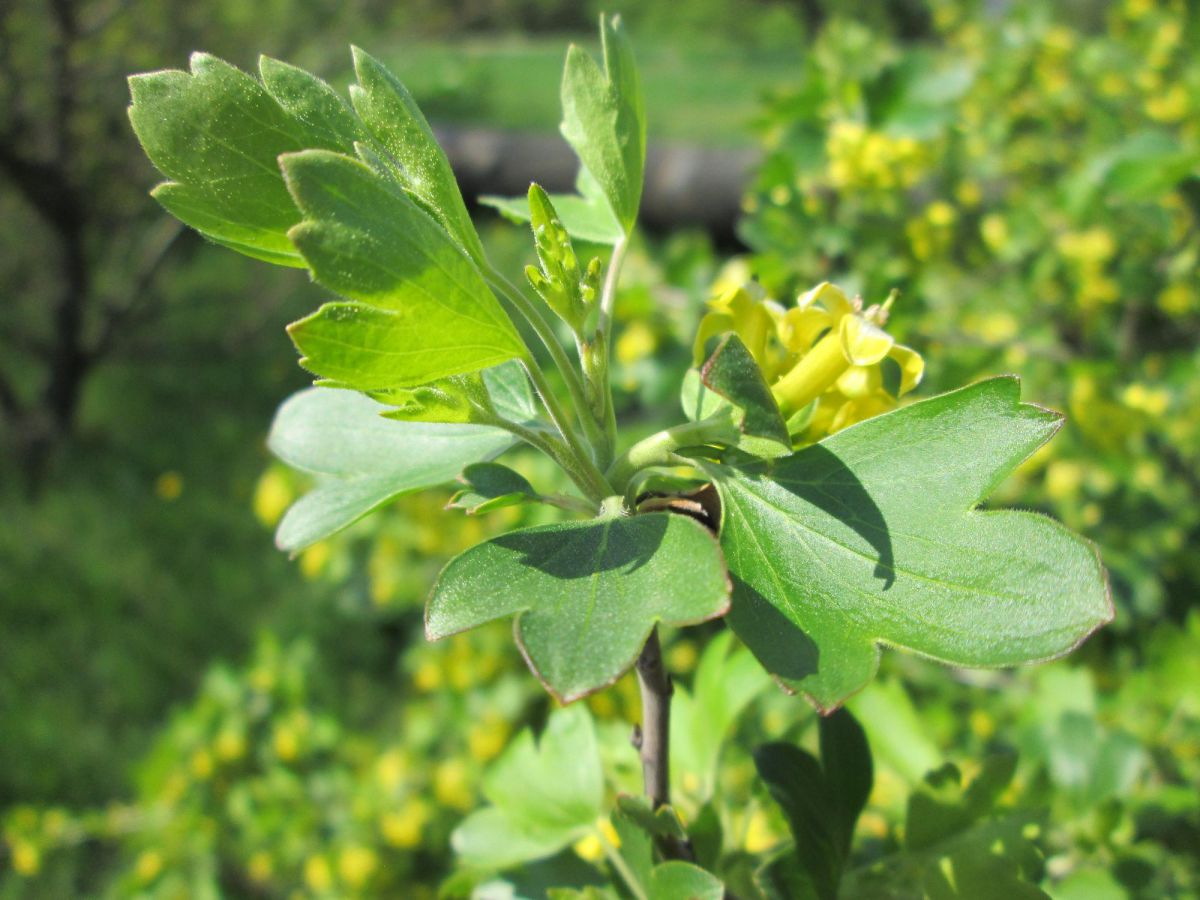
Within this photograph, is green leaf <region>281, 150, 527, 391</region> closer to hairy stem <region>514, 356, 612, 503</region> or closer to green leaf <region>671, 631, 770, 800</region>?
hairy stem <region>514, 356, 612, 503</region>

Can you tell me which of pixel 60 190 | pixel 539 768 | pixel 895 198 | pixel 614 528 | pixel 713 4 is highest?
pixel 614 528

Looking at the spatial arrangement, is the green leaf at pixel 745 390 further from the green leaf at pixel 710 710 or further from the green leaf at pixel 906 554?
the green leaf at pixel 710 710

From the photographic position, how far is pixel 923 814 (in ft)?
2.20

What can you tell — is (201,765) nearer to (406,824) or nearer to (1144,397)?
(406,824)

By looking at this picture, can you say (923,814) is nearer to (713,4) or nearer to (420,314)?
(420,314)

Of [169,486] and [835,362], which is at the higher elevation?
[835,362]

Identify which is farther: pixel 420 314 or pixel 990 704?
pixel 990 704

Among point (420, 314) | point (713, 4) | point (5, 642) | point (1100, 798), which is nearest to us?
point (420, 314)

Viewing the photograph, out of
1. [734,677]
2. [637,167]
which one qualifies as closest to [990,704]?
[734,677]

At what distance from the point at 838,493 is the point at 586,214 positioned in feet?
0.90

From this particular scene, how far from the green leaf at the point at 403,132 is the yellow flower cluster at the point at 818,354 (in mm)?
174

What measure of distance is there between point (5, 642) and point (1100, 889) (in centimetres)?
305

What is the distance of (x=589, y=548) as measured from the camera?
46 centimetres

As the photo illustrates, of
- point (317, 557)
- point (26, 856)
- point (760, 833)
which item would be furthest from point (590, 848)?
point (26, 856)
